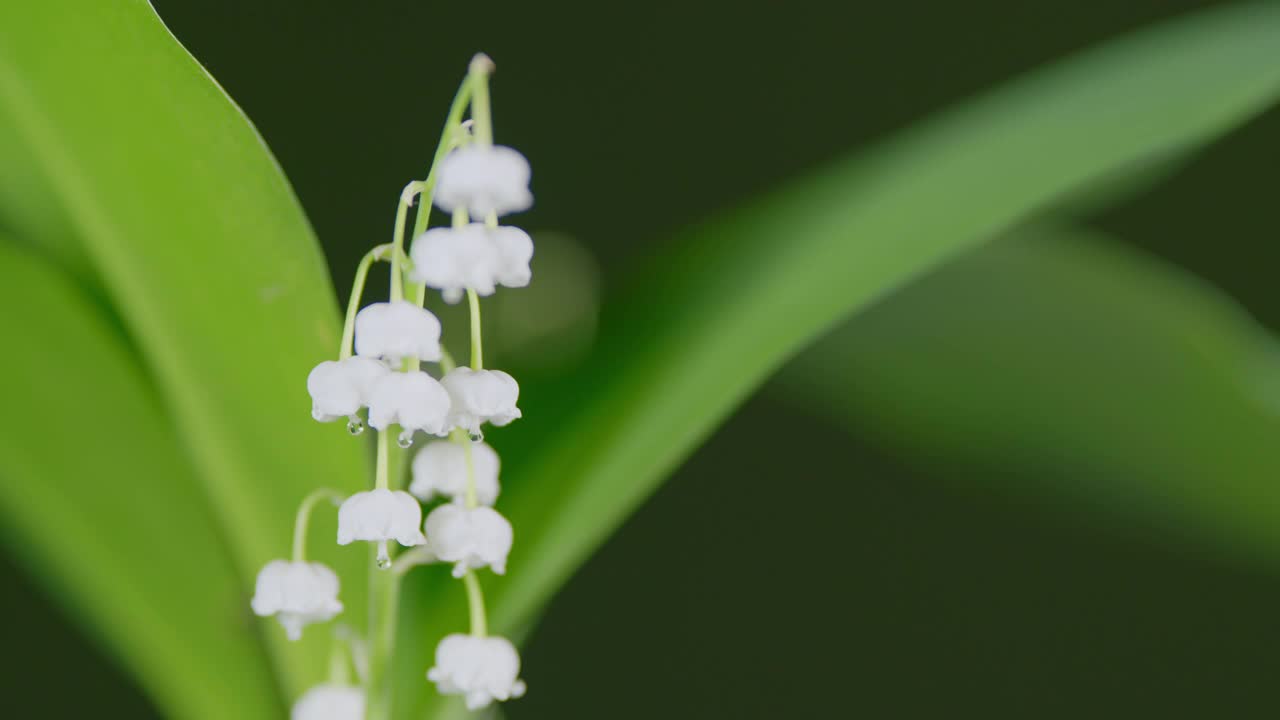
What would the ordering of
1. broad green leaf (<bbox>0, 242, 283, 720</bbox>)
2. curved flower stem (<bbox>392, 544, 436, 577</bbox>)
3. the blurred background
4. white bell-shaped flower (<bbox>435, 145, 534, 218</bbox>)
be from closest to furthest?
1. white bell-shaped flower (<bbox>435, 145, 534, 218</bbox>)
2. curved flower stem (<bbox>392, 544, 436, 577</bbox>)
3. broad green leaf (<bbox>0, 242, 283, 720</bbox>)
4. the blurred background

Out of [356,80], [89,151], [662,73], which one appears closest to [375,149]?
[356,80]

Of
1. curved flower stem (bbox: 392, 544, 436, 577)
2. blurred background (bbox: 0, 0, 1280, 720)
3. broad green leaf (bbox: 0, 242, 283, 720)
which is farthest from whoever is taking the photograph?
blurred background (bbox: 0, 0, 1280, 720)

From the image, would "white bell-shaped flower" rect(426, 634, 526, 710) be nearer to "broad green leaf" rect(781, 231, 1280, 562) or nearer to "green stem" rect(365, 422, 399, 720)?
"green stem" rect(365, 422, 399, 720)

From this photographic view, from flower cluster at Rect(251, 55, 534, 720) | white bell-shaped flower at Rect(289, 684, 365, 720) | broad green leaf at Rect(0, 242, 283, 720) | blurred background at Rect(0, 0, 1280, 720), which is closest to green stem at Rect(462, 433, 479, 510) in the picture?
flower cluster at Rect(251, 55, 534, 720)

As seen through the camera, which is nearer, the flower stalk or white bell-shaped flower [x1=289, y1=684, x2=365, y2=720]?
the flower stalk

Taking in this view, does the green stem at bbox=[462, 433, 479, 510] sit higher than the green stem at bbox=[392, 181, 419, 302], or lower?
lower

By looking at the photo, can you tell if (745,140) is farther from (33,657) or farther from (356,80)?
(33,657)

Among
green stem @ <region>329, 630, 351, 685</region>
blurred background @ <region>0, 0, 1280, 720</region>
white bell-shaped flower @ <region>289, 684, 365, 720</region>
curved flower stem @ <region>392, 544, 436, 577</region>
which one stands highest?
blurred background @ <region>0, 0, 1280, 720</region>
